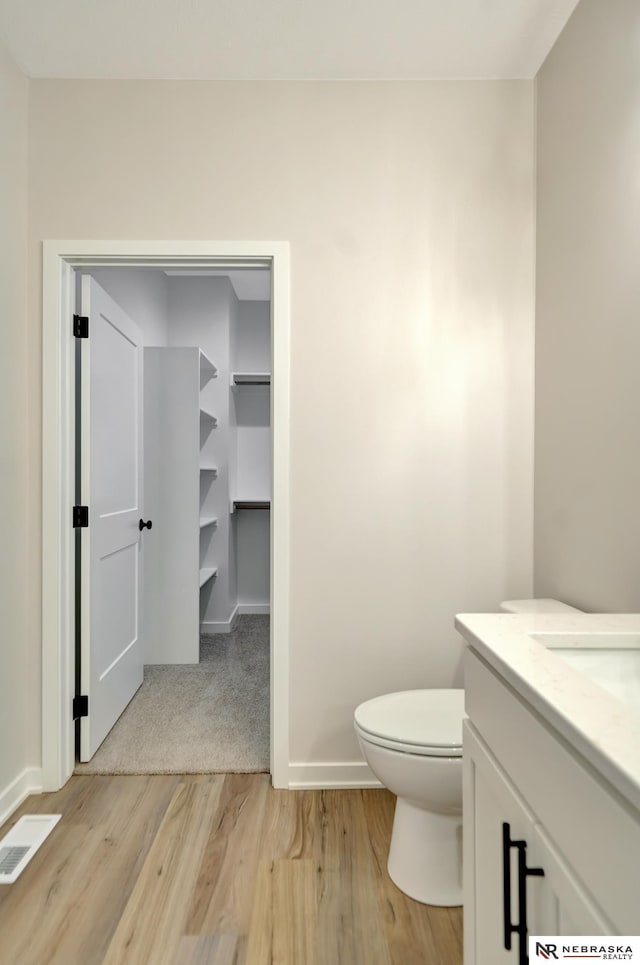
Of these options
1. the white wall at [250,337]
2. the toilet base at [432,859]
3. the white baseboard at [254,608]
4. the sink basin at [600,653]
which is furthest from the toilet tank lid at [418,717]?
the white wall at [250,337]

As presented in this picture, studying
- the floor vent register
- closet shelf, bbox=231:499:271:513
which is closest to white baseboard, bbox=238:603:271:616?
closet shelf, bbox=231:499:271:513

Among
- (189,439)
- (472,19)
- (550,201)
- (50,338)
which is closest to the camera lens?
(472,19)

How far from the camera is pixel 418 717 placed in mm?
1707

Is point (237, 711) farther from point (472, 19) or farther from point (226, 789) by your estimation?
point (472, 19)

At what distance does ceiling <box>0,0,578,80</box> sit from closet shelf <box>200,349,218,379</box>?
69.3 inches

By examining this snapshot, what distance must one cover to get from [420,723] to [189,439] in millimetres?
2352

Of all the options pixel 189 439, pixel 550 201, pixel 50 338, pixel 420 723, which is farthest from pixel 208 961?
pixel 189 439

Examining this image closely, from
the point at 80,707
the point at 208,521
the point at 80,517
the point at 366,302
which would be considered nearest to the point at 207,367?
the point at 208,521

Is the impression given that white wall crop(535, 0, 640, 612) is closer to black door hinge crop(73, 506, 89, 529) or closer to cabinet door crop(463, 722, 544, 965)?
cabinet door crop(463, 722, 544, 965)

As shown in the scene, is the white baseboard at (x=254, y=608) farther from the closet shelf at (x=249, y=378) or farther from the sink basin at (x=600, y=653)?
the sink basin at (x=600, y=653)

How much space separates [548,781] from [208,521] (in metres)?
3.38

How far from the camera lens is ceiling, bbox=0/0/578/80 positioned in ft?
5.94

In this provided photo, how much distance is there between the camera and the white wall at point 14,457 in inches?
78.1

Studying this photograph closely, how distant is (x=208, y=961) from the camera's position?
1.37 m
